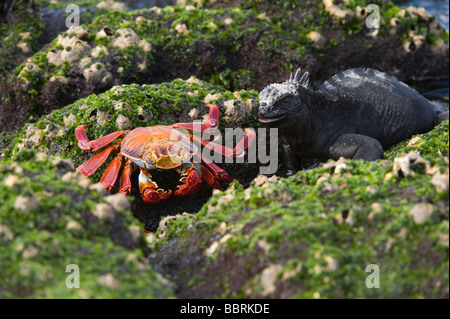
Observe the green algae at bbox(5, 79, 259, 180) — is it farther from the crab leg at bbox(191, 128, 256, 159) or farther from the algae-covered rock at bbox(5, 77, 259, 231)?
the crab leg at bbox(191, 128, 256, 159)

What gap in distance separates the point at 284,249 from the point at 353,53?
601 cm

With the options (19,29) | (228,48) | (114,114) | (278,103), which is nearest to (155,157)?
(114,114)

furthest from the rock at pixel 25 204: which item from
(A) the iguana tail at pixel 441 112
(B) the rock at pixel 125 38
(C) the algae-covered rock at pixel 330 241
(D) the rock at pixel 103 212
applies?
(A) the iguana tail at pixel 441 112

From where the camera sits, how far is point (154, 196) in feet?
17.4

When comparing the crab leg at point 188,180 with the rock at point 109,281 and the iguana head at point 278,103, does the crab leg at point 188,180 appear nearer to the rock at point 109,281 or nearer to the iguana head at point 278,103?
the iguana head at point 278,103

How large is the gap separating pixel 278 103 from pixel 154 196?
4.72 ft

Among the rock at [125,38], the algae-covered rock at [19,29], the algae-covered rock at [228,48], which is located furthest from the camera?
the algae-covered rock at [19,29]

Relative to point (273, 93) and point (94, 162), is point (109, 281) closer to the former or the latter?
point (94, 162)

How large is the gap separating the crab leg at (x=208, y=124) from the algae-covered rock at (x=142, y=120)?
19 centimetres

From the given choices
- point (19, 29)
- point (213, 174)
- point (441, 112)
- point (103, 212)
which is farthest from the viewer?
point (19, 29)

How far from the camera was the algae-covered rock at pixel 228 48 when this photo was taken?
23.8ft

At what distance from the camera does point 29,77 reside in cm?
726

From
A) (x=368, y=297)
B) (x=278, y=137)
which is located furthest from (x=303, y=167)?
Result: (x=368, y=297)

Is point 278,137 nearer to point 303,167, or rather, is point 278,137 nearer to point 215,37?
point 303,167
